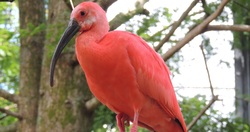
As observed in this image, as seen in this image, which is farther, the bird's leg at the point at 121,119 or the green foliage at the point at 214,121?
the green foliage at the point at 214,121

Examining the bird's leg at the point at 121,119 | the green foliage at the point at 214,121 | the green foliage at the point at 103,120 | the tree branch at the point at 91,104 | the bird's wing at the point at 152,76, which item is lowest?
the green foliage at the point at 214,121

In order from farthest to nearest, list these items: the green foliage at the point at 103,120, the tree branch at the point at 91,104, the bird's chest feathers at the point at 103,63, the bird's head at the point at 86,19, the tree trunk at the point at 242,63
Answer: the green foliage at the point at 103,120, the tree trunk at the point at 242,63, the tree branch at the point at 91,104, the bird's head at the point at 86,19, the bird's chest feathers at the point at 103,63

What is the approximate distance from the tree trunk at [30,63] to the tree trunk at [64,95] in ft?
1.53

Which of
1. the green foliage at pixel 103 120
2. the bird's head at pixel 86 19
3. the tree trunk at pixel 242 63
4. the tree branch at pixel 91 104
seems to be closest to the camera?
the bird's head at pixel 86 19

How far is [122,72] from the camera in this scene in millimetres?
2906

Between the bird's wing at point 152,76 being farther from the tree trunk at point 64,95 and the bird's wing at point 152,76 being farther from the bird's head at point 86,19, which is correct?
the tree trunk at point 64,95

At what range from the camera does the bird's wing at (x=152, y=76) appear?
3049 millimetres

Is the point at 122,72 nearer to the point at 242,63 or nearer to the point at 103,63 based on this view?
the point at 103,63

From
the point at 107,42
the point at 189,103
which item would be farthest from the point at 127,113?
the point at 189,103

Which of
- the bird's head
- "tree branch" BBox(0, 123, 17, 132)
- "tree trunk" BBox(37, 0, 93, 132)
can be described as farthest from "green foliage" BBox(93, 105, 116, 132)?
the bird's head

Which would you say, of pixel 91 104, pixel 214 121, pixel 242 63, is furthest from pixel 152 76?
pixel 242 63

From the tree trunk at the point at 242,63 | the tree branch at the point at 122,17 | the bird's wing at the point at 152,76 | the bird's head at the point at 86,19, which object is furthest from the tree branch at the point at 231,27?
the bird's head at the point at 86,19

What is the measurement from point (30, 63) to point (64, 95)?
0.96 m

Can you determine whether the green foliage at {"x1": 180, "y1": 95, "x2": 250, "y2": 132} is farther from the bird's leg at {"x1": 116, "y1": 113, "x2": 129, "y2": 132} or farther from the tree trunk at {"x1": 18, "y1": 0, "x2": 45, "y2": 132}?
the bird's leg at {"x1": 116, "y1": 113, "x2": 129, "y2": 132}
